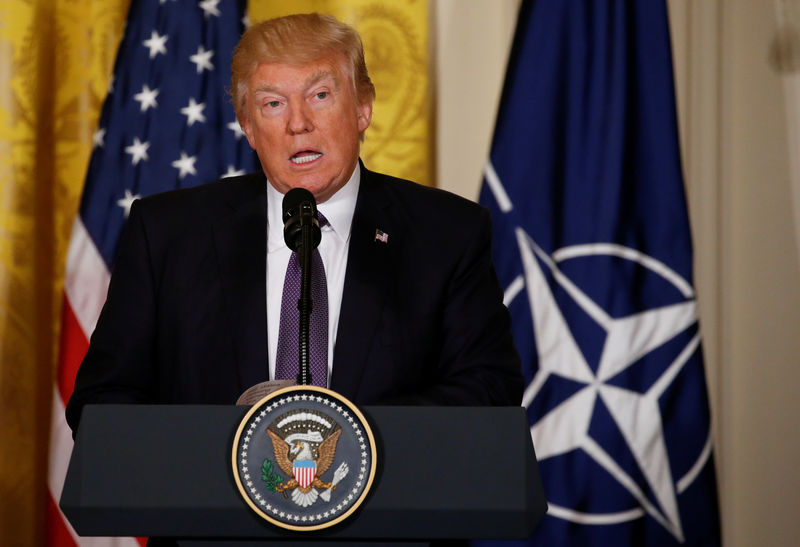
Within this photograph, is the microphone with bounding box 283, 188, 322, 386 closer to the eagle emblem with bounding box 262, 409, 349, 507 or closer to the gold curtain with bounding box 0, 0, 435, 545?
the eagle emblem with bounding box 262, 409, 349, 507

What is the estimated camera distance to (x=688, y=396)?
3.20 metres

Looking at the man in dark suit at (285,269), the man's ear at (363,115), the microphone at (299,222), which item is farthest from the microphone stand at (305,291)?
the man's ear at (363,115)

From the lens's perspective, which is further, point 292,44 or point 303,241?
point 292,44

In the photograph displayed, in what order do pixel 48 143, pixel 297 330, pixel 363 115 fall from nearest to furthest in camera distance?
pixel 297 330
pixel 363 115
pixel 48 143

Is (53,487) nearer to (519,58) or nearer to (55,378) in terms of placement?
(55,378)

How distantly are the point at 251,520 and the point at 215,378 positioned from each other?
675 millimetres

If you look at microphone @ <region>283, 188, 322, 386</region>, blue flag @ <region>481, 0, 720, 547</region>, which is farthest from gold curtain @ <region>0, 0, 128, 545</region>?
microphone @ <region>283, 188, 322, 386</region>

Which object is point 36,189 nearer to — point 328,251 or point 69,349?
point 69,349

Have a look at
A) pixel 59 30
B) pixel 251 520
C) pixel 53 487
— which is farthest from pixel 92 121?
pixel 251 520

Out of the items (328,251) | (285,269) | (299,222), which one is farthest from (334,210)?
(299,222)

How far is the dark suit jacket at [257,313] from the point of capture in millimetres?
1755

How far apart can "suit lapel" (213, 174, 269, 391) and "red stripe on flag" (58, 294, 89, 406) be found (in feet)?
4.86

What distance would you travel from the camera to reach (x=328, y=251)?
198cm

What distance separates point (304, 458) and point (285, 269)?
807 mm
